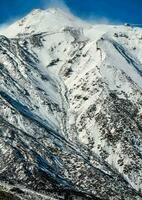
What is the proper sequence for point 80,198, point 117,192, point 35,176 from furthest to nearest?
point 117,192 → point 35,176 → point 80,198

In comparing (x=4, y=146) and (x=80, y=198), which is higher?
(x=4, y=146)

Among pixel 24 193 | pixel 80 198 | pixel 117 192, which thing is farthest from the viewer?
pixel 117 192

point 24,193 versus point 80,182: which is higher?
point 80,182

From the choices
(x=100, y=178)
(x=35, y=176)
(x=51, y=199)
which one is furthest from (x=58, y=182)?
(x=51, y=199)

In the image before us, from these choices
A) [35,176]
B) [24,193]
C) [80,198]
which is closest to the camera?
[24,193]

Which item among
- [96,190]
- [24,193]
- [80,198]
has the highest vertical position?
[96,190]

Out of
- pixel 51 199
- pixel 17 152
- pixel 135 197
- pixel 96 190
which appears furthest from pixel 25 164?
pixel 51 199

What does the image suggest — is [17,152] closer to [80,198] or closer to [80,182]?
[80,182]

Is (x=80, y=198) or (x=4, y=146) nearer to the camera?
(x=80, y=198)

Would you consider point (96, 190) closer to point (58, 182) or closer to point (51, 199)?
point (58, 182)
